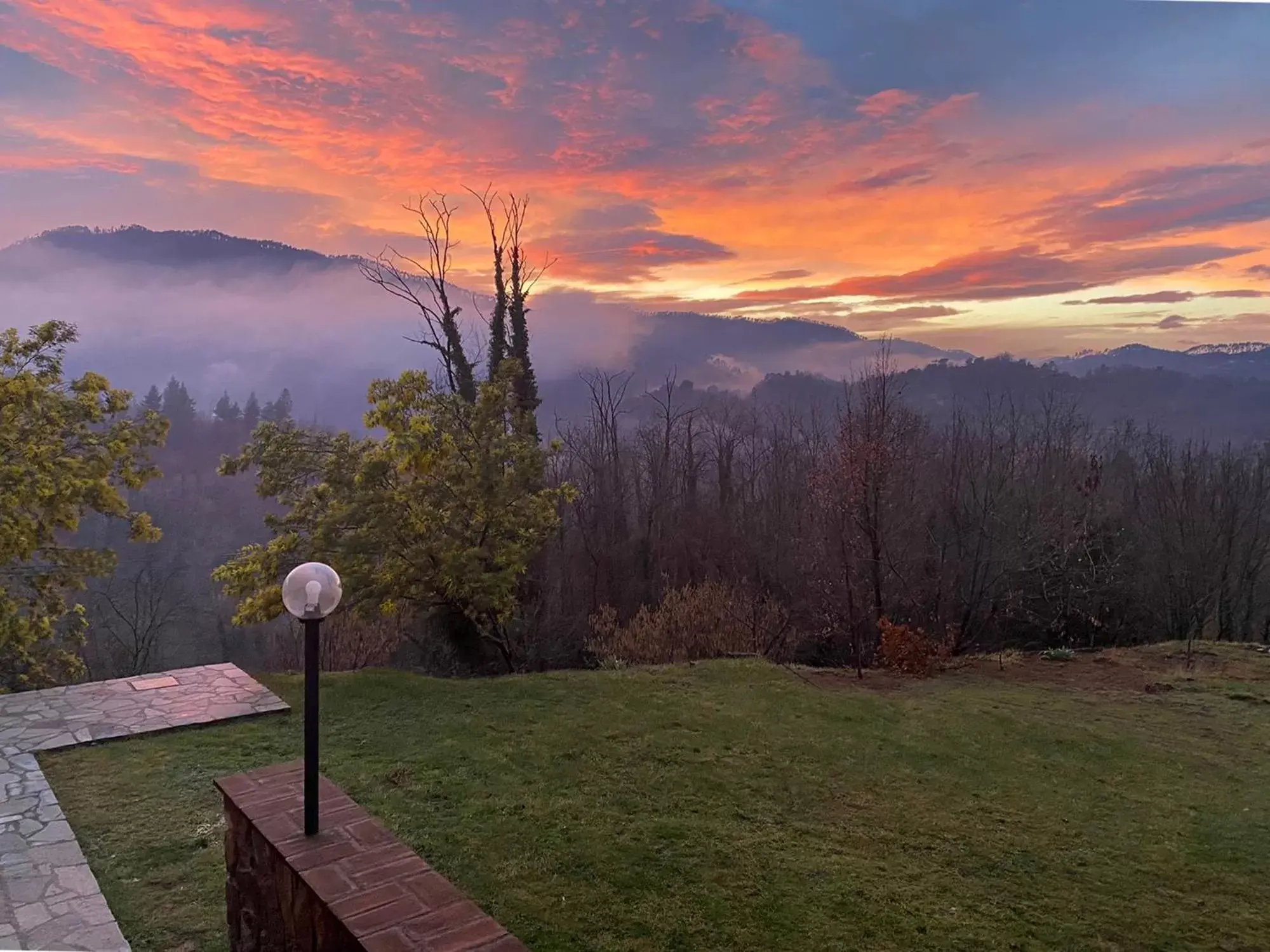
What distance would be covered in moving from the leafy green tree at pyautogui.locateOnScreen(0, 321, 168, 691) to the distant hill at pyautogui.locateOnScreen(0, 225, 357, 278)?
5.93 metres

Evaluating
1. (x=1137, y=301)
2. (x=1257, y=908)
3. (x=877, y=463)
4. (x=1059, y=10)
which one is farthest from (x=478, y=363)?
(x=1257, y=908)

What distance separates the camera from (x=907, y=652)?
8.34 meters

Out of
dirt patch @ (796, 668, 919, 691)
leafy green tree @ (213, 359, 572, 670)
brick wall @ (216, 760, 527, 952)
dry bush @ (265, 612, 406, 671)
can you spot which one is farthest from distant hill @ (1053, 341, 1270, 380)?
brick wall @ (216, 760, 527, 952)

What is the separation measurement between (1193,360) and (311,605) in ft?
103

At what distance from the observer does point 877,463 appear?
916 centimetres

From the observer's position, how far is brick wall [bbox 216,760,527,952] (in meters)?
1.86

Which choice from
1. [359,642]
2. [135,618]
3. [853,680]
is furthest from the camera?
[135,618]

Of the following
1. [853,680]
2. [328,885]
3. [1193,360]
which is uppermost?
[1193,360]

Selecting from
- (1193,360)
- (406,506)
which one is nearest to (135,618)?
(406,506)

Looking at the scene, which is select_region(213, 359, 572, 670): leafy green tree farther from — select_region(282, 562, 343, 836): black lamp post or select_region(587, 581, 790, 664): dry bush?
select_region(282, 562, 343, 836): black lamp post

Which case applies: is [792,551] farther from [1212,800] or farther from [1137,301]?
[1212,800]

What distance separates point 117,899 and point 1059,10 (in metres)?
7.71

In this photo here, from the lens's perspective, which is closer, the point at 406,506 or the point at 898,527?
the point at 406,506

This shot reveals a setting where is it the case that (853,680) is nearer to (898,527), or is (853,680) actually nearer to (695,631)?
(695,631)
